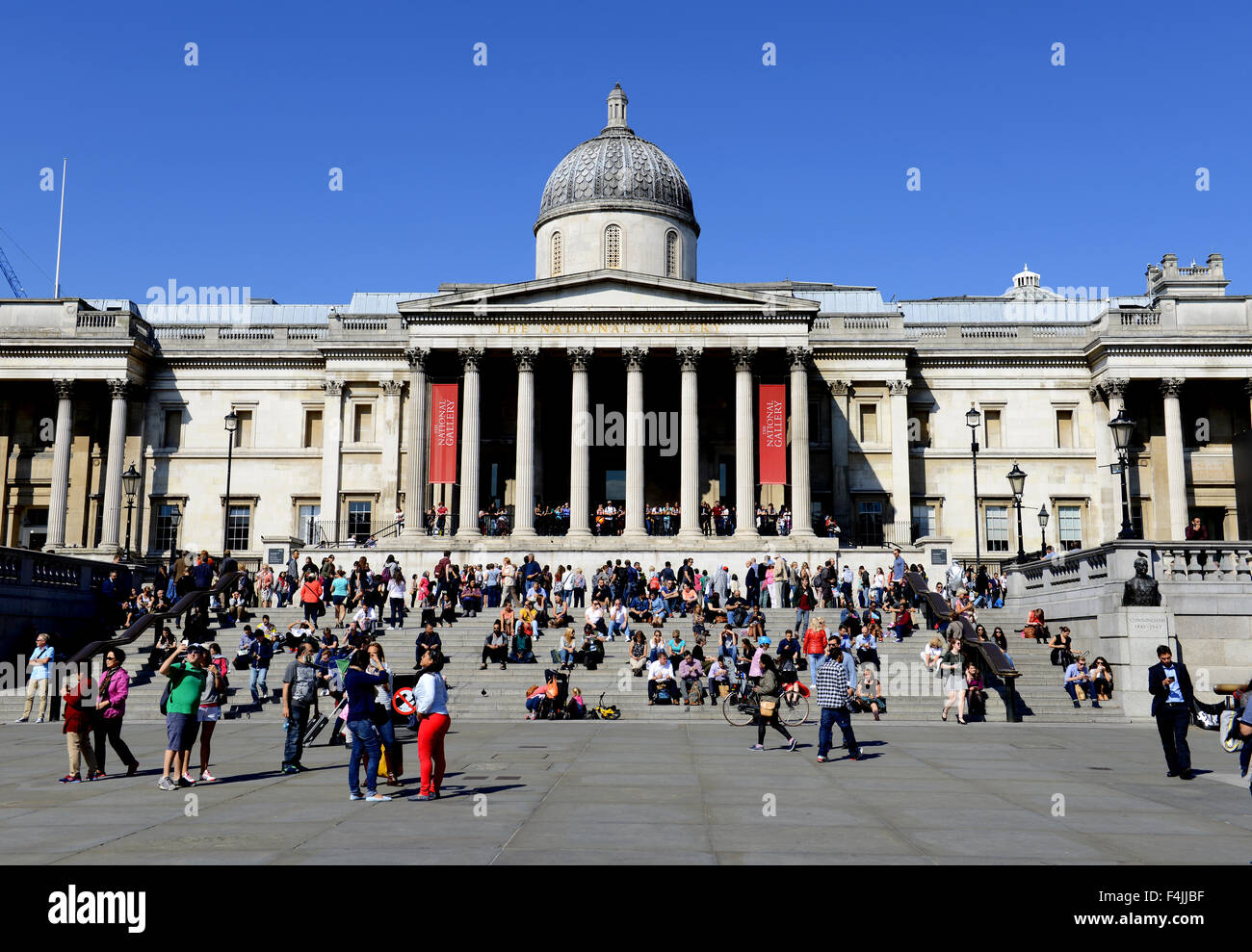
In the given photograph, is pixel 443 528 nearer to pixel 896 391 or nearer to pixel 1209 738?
pixel 896 391

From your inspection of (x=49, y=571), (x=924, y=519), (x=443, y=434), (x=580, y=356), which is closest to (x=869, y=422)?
(x=924, y=519)

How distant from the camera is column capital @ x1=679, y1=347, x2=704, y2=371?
1823 inches

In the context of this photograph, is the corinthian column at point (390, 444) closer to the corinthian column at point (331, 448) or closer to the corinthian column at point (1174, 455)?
the corinthian column at point (331, 448)

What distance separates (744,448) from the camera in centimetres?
4550

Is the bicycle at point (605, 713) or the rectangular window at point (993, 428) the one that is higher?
the rectangular window at point (993, 428)

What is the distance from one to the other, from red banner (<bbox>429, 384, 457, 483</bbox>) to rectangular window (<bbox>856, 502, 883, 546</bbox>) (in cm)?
1990

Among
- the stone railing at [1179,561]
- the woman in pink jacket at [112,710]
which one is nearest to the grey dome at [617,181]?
the stone railing at [1179,561]

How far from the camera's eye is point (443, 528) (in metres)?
45.4

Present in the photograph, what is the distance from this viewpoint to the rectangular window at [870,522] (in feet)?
170

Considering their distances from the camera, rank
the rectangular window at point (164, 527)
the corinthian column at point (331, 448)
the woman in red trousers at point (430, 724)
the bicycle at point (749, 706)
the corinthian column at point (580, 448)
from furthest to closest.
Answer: the rectangular window at point (164, 527) → the corinthian column at point (331, 448) → the corinthian column at point (580, 448) → the bicycle at point (749, 706) → the woman in red trousers at point (430, 724)

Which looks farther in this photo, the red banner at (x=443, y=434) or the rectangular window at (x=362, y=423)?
the rectangular window at (x=362, y=423)

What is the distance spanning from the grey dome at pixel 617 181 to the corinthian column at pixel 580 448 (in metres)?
10.8

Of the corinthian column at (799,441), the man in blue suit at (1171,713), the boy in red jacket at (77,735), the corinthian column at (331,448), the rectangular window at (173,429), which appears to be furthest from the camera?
the rectangular window at (173,429)
